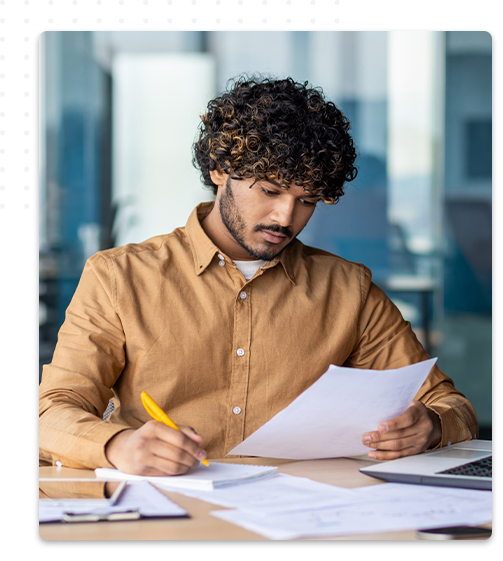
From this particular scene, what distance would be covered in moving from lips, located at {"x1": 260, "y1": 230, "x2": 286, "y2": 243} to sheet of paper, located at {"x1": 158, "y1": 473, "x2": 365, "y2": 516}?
2.18ft

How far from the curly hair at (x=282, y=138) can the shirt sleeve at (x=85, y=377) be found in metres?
0.44

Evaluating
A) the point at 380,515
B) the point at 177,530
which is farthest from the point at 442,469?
the point at 177,530

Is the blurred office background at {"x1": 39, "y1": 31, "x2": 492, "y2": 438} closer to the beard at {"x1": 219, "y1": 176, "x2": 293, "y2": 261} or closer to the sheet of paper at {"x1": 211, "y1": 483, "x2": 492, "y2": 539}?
the beard at {"x1": 219, "y1": 176, "x2": 293, "y2": 261}

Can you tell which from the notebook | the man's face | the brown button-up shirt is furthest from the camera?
the man's face

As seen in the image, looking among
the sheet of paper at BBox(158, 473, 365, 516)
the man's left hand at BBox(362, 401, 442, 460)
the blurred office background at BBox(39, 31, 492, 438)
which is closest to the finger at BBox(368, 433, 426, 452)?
the man's left hand at BBox(362, 401, 442, 460)

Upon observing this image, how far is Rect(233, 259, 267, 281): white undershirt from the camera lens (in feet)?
5.50

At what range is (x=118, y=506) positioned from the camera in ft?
2.93

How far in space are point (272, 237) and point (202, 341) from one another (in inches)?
12.0

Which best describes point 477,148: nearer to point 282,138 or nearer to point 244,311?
point 282,138

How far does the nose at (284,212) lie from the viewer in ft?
5.06

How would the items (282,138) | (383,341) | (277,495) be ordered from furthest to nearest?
(383,341)
(282,138)
(277,495)

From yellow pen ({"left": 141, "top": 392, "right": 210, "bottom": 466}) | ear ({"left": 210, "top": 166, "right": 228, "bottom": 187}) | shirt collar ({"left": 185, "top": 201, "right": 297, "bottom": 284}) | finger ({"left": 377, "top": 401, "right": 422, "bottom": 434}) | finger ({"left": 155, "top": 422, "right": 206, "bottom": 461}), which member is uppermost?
ear ({"left": 210, "top": 166, "right": 228, "bottom": 187})
